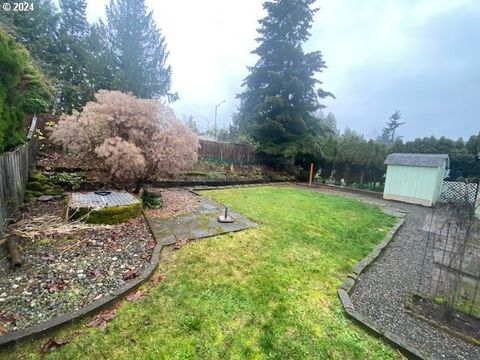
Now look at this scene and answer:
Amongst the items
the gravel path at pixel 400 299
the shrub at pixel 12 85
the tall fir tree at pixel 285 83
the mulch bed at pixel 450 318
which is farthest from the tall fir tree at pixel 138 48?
the mulch bed at pixel 450 318

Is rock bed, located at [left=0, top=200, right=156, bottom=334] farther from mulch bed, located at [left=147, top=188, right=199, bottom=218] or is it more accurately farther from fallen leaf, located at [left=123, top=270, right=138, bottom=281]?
mulch bed, located at [left=147, top=188, right=199, bottom=218]

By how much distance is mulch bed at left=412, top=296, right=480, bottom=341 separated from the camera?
2475mm

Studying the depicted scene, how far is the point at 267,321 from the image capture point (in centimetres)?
223

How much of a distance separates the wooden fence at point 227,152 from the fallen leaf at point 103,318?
9.45 m

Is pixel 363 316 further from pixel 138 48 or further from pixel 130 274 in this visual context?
pixel 138 48

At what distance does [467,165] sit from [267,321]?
15.8 m

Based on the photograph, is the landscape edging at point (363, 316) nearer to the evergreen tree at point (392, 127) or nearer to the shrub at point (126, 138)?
the shrub at point (126, 138)

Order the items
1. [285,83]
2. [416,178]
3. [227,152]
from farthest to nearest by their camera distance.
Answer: [285,83]
[227,152]
[416,178]

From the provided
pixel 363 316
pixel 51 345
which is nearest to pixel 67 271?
pixel 51 345

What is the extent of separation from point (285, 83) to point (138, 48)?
42.1 feet

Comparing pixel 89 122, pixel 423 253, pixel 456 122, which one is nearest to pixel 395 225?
pixel 423 253

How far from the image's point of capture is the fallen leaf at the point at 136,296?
7.95 feet

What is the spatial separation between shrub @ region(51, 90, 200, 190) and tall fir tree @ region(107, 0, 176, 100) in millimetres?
12885

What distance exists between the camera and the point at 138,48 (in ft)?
59.4
